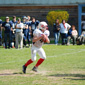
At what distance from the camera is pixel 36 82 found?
10.5 metres

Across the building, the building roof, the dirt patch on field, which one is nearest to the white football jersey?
the dirt patch on field

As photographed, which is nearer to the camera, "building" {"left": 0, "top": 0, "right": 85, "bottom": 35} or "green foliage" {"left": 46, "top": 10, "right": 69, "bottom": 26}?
A: "green foliage" {"left": 46, "top": 10, "right": 69, "bottom": 26}

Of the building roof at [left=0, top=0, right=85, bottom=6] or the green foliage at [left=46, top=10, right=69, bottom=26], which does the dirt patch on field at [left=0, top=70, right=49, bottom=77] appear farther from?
the building roof at [left=0, top=0, right=85, bottom=6]

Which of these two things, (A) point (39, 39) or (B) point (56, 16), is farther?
(B) point (56, 16)

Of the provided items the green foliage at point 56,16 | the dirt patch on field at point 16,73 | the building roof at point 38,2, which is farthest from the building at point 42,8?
the dirt patch on field at point 16,73

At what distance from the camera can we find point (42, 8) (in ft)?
125

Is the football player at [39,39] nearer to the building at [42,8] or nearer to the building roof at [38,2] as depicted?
the building at [42,8]

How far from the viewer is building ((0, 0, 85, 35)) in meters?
36.3

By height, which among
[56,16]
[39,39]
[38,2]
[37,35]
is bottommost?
[56,16]

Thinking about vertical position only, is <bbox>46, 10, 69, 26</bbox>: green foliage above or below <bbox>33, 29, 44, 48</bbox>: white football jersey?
below

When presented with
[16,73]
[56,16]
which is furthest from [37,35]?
[56,16]

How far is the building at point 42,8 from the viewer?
36.3 meters

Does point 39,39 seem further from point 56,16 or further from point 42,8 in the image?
point 42,8

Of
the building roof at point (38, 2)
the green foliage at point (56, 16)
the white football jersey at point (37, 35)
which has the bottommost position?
the green foliage at point (56, 16)
